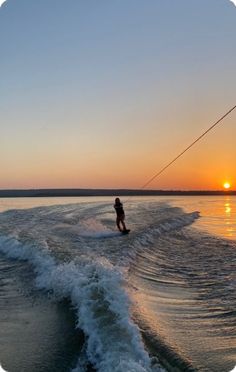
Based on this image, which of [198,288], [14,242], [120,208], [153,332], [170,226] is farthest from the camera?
[170,226]

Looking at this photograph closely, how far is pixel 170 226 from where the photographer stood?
1933 cm

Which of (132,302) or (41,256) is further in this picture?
(41,256)

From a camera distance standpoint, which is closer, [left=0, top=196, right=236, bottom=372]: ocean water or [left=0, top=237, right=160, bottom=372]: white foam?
[left=0, top=237, right=160, bottom=372]: white foam

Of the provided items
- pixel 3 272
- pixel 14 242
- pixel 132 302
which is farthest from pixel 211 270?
pixel 14 242

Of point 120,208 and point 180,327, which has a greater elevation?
point 120,208

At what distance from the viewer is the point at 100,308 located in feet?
18.6

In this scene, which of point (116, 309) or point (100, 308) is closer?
point (116, 309)

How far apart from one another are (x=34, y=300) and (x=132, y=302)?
5.17 feet

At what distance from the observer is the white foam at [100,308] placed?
13.4 feet

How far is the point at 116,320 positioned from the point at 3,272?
4.65 meters

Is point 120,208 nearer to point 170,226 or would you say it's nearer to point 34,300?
point 170,226

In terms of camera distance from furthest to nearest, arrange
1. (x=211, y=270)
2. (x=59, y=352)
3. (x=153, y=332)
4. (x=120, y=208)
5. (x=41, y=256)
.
Result: (x=120, y=208), (x=41, y=256), (x=211, y=270), (x=153, y=332), (x=59, y=352)

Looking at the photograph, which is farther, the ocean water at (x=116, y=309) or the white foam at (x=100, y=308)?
the ocean water at (x=116, y=309)

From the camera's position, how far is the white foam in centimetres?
408
